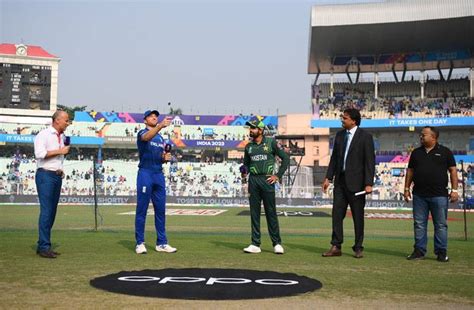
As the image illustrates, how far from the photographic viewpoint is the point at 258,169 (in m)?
7.55

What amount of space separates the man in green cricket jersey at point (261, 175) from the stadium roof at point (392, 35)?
33670 millimetres

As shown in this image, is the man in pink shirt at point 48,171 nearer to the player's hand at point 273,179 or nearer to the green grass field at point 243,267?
the green grass field at point 243,267

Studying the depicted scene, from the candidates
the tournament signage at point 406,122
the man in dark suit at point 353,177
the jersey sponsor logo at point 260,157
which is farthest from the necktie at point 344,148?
the tournament signage at point 406,122

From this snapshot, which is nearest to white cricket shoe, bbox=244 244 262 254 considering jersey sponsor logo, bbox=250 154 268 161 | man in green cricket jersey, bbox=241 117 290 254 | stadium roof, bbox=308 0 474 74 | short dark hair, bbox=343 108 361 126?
man in green cricket jersey, bbox=241 117 290 254

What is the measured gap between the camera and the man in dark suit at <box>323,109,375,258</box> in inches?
278

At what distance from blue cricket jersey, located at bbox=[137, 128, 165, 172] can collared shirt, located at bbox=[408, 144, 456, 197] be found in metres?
3.47

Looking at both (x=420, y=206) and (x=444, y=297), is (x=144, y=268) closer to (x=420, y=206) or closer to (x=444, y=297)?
(x=444, y=297)

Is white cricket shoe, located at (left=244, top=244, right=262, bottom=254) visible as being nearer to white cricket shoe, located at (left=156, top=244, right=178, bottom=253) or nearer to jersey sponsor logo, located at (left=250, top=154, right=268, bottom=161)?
white cricket shoe, located at (left=156, top=244, right=178, bottom=253)

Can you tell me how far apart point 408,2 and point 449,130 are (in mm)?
12675

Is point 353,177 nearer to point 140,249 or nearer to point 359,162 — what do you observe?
point 359,162

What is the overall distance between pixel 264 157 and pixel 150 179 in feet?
5.20

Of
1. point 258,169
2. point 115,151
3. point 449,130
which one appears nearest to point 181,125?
point 115,151

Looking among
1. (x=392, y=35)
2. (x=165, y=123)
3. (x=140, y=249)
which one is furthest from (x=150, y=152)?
(x=392, y=35)

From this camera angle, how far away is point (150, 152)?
7246mm
